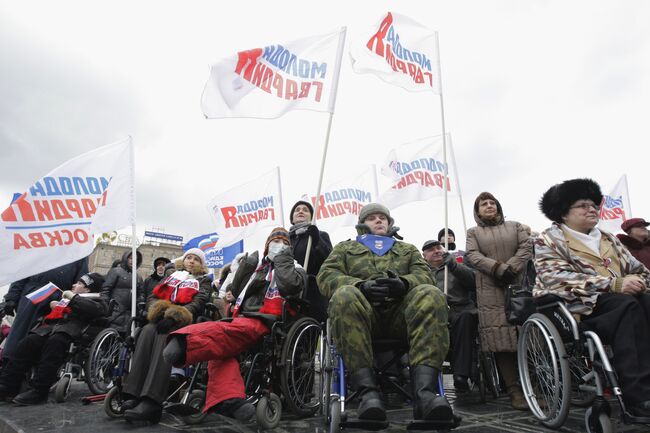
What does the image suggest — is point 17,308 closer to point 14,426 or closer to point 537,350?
point 14,426

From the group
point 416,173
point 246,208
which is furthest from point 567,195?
point 246,208

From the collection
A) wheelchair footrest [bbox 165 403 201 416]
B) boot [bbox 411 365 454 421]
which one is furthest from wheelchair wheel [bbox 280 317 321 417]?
boot [bbox 411 365 454 421]

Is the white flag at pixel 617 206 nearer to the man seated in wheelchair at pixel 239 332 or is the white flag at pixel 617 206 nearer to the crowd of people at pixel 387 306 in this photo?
the crowd of people at pixel 387 306

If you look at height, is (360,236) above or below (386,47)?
below

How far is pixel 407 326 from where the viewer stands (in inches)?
91.7

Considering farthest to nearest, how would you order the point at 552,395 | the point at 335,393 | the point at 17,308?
the point at 17,308 < the point at 552,395 < the point at 335,393

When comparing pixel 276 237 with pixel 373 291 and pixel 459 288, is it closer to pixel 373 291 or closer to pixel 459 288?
pixel 373 291

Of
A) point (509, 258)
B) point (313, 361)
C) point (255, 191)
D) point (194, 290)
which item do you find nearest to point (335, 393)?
point (313, 361)

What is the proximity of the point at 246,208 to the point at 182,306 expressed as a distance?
5777mm

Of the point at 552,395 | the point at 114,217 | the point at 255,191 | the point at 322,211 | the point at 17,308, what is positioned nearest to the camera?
the point at 552,395

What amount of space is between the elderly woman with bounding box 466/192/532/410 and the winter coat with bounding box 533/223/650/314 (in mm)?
754

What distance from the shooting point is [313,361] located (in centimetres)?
328

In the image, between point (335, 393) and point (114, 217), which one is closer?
point (335, 393)

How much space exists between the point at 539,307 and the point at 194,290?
2710mm
